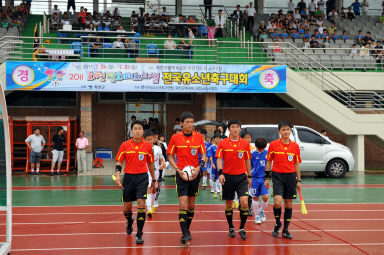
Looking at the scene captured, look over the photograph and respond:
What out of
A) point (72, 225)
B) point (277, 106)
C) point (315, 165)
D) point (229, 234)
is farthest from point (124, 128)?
point (229, 234)

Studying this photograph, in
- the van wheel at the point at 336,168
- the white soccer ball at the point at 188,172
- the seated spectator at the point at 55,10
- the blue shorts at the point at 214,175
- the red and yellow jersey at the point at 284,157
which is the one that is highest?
the seated spectator at the point at 55,10

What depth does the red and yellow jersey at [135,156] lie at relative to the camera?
8.91m

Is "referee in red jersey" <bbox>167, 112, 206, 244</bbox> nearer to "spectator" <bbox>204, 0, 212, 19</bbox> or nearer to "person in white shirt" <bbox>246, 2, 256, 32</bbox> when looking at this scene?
"person in white shirt" <bbox>246, 2, 256, 32</bbox>

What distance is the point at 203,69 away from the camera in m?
21.5

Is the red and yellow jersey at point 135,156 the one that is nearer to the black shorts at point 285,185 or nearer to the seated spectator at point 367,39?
the black shorts at point 285,185

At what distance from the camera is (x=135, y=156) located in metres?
8.92

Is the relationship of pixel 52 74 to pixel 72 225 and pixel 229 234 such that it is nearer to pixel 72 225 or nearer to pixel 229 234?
pixel 72 225

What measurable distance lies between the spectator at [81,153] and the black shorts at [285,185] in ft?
42.8

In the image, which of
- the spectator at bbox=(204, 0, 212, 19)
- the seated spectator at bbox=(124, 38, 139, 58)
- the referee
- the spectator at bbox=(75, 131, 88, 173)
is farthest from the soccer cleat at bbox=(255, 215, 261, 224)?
the spectator at bbox=(204, 0, 212, 19)

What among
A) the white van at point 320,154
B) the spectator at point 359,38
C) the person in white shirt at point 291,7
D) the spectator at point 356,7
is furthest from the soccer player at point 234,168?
the spectator at point 356,7

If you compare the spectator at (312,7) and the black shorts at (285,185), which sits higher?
the spectator at (312,7)

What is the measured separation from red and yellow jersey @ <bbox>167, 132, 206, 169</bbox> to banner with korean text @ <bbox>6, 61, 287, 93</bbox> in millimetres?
12569

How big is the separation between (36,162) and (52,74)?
143 inches

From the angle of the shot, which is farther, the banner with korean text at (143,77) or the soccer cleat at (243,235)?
the banner with korean text at (143,77)
